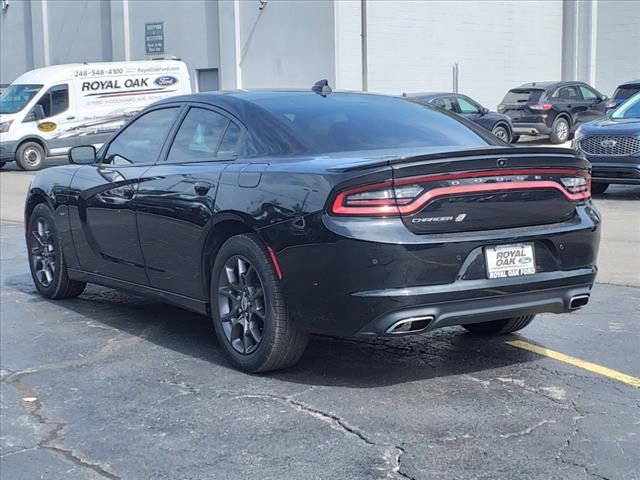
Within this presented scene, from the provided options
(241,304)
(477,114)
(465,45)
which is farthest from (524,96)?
(241,304)

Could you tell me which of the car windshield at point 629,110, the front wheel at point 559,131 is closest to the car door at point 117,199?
the car windshield at point 629,110

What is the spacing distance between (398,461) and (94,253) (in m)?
3.58

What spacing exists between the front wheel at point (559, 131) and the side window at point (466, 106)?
8.71 ft

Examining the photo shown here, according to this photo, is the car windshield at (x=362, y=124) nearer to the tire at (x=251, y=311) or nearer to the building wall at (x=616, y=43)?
the tire at (x=251, y=311)

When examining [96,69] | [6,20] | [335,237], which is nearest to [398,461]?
[335,237]

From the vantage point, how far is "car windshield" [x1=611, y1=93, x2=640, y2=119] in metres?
15.2

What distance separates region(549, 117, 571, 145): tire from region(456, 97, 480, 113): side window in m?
2.66

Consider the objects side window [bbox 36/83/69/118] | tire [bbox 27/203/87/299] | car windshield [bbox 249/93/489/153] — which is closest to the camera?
car windshield [bbox 249/93/489/153]

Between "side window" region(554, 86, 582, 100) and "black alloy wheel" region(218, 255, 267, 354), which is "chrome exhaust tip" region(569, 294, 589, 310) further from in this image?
"side window" region(554, 86, 582, 100)

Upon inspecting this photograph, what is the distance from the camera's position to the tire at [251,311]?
539 centimetres

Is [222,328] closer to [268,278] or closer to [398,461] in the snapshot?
[268,278]

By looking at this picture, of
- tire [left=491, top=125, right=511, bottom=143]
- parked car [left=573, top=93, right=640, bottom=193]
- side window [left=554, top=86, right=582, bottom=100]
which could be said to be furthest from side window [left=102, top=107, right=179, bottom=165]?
side window [left=554, top=86, right=582, bottom=100]

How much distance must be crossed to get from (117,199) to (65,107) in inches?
742

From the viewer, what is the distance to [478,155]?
5168 mm
